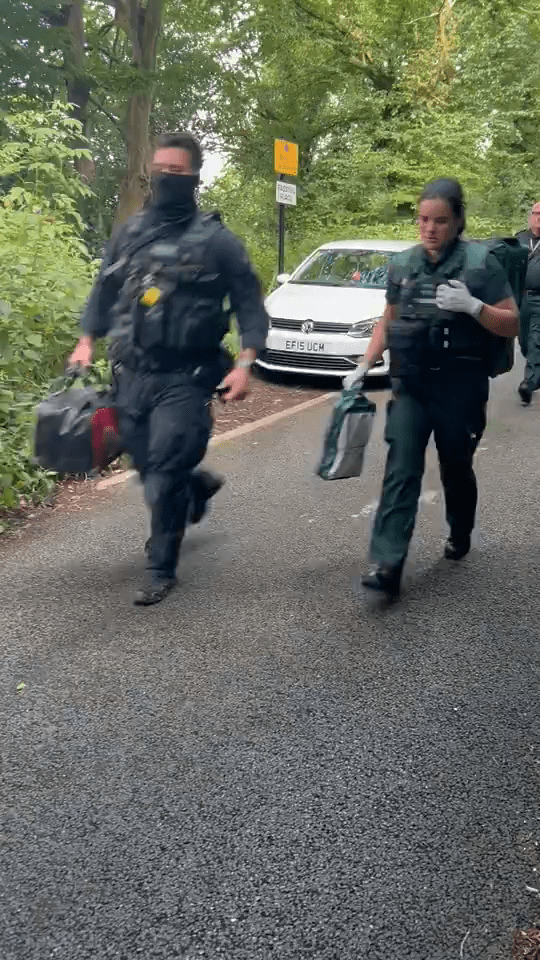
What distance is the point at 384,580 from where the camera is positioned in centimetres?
432

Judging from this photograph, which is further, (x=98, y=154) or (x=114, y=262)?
(x=98, y=154)

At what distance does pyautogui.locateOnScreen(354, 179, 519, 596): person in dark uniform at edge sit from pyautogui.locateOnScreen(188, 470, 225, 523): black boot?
1.05 metres

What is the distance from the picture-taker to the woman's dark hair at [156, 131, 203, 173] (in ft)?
13.8

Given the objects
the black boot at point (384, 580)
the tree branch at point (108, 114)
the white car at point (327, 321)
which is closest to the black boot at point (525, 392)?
the white car at point (327, 321)

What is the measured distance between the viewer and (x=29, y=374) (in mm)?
7316

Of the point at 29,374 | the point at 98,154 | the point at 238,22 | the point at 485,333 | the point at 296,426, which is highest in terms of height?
the point at 238,22

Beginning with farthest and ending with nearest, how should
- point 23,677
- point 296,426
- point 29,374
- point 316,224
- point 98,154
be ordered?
point 98,154
point 316,224
point 296,426
point 29,374
point 23,677

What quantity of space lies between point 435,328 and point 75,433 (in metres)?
1.67

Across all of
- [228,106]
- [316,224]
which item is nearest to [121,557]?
[316,224]

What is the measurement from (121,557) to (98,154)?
24622 mm

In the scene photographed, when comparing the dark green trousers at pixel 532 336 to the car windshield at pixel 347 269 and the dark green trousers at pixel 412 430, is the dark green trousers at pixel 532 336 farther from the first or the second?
the dark green trousers at pixel 412 430

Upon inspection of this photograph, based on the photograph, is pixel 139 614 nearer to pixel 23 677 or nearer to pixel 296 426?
pixel 23 677

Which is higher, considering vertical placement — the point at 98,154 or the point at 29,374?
the point at 98,154

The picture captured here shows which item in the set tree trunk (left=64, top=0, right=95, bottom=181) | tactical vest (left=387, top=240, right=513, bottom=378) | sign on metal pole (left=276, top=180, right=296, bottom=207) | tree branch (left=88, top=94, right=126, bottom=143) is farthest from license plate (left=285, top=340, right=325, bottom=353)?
tree branch (left=88, top=94, right=126, bottom=143)
